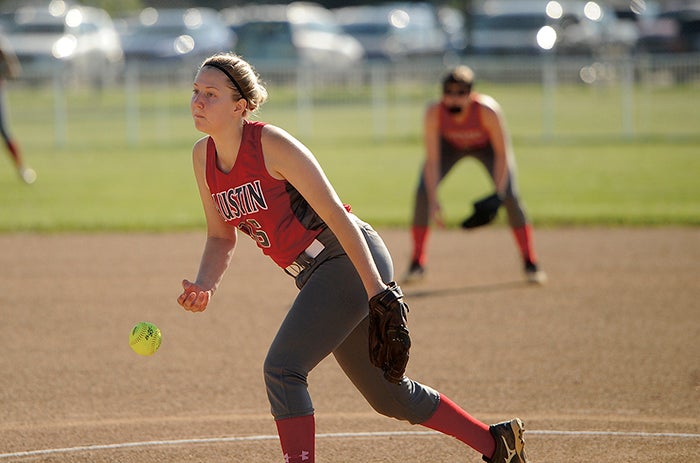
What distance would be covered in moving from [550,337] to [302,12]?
27.4 metres

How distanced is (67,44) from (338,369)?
1003 inches

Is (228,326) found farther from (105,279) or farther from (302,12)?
(302,12)

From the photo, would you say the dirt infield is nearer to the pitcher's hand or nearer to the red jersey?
the pitcher's hand

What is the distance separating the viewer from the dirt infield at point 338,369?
17.9 feet

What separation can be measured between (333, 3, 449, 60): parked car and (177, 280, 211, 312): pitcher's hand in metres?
28.7

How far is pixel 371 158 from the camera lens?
2047 centimetres

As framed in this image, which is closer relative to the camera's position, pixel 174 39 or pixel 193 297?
pixel 193 297

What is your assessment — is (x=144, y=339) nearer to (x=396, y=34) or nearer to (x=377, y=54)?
(x=377, y=54)

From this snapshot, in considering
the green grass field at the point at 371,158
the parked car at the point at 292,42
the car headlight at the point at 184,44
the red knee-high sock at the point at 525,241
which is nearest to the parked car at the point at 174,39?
the car headlight at the point at 184,44

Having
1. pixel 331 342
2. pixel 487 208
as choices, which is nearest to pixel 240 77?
pixel 331 342

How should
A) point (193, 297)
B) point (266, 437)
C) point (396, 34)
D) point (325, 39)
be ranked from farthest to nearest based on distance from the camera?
1. point (396, 34)
2. point (325, 39)
3. point (266, 437)
4. point (193, 297)

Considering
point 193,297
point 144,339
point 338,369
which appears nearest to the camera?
point 193,297

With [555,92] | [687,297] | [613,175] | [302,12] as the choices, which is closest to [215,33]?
[302,12]

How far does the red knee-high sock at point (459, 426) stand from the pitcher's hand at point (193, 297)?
1098 mm
